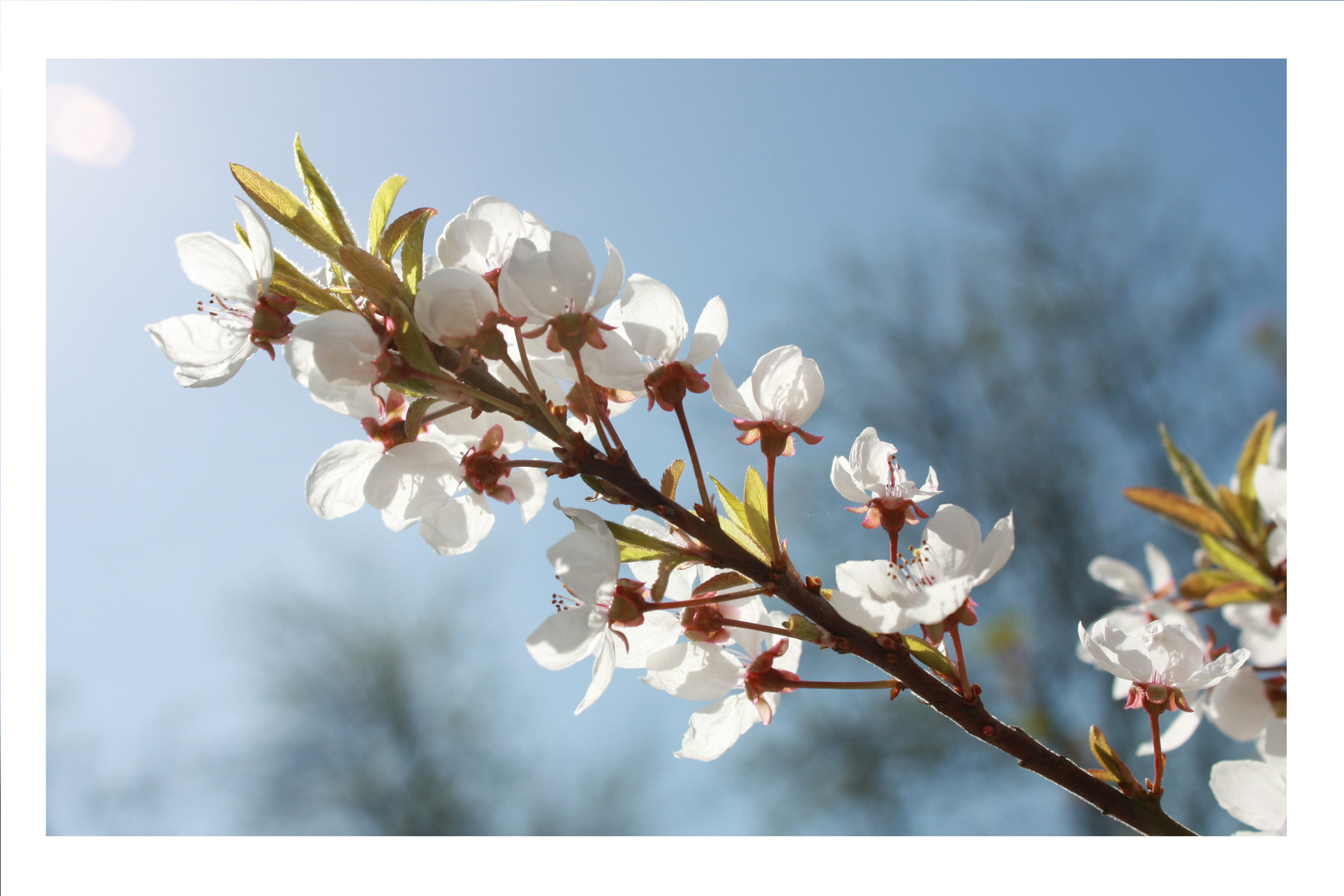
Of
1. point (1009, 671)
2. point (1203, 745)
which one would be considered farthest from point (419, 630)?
point (1203, 745)

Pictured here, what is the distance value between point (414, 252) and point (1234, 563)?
0.74 meters

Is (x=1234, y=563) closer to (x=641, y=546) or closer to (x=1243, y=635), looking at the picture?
(x=1243, y=635)

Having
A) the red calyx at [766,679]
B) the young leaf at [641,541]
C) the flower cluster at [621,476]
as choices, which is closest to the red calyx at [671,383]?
the flower cluster at [621,476]

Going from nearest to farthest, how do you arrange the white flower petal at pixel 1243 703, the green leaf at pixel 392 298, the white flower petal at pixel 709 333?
the green leaf at pixel 392 298 < the white flower petal at pixel 709 333 < the white flower petal at pixel 1243 703

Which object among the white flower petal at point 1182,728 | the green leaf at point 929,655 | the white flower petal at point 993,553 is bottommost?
the white flower petal at point 1182,728

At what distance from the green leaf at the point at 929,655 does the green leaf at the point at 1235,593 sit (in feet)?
0.99

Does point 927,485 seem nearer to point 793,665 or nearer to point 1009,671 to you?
point 793,665

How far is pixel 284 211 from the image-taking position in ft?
1.85

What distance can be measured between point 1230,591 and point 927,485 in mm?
281

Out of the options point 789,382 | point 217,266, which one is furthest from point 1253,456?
point 217,266

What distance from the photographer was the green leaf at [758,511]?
56 cm

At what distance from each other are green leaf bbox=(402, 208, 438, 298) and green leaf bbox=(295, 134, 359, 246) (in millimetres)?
42

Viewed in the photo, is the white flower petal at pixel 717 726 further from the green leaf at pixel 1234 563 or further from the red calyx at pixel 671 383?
the green leaf at pixel 1234 563

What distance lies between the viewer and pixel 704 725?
669 millimetres
